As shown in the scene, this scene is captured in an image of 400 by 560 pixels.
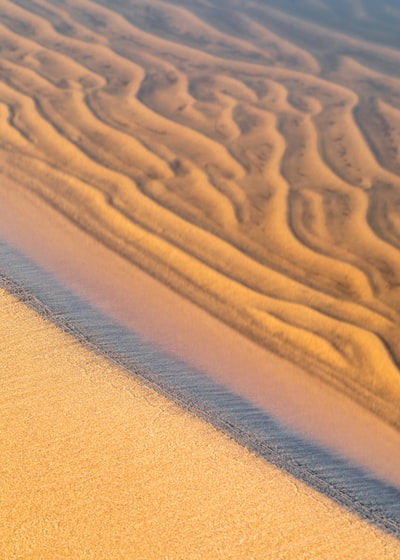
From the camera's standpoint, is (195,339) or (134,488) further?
(195,339)

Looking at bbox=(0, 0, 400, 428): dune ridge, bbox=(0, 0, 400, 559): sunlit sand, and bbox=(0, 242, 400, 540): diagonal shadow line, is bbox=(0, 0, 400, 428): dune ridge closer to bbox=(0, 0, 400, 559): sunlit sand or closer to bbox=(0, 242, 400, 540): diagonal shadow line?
bbox=(0, 0, 400, 559): sunlit sand

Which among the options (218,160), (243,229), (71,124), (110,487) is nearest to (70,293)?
(243,229)

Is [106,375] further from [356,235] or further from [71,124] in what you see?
[71,124]

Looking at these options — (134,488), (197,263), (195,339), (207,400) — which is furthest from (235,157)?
(134,488)

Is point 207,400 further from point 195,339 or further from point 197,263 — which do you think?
point 197,263

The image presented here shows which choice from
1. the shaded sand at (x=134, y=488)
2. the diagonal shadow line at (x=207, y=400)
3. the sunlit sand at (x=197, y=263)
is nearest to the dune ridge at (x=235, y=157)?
the sunlit sand at (x=197, y=263)

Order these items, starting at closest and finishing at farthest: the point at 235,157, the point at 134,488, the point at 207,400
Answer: the point at 134,488 < the point at 207,400 < the point at 235,157
